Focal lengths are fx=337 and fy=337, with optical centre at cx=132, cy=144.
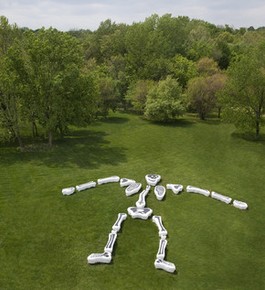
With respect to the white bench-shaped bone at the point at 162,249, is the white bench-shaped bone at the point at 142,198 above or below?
above

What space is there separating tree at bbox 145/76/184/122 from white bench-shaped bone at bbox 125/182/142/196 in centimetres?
3086

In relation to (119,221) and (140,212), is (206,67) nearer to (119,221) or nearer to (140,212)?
(140,212)

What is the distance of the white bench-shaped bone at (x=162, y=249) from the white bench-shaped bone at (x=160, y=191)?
682cm

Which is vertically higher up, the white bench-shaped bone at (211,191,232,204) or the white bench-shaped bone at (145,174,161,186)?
the white bench-shaped bone at (145,174,161,186)

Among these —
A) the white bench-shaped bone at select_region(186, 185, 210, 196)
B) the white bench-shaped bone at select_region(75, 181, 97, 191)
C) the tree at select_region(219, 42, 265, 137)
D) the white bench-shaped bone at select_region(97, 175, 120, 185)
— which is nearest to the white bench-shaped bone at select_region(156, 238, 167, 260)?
the white bench-shaped bone at select_region(186, 185, 210, 196)

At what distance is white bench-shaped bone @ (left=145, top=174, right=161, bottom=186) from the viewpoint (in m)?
35.1

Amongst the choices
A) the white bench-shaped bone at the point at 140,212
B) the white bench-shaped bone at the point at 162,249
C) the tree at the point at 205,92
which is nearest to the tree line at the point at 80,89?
the tree at the point at 205,92

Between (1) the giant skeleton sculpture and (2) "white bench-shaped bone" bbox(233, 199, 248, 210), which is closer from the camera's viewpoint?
(1) the giant skeleton sculpture

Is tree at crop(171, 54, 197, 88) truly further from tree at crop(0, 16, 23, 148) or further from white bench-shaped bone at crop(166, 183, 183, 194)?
white bench-shaped bone at crop(166, 183, 183, 194)

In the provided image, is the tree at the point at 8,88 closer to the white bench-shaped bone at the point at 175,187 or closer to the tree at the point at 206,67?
the white bench-shaped bone at the point at 175,187

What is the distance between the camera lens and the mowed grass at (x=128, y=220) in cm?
2258

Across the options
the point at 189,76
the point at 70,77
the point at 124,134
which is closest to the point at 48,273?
the point at 70,77

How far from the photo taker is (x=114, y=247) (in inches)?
993

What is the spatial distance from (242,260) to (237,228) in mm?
4062
